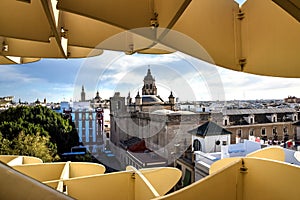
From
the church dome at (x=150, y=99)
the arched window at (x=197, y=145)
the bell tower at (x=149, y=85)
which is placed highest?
the bell tower at (x=149, y=85)

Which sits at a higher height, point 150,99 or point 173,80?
point 173,80

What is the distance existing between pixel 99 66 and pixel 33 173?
58.7 inches

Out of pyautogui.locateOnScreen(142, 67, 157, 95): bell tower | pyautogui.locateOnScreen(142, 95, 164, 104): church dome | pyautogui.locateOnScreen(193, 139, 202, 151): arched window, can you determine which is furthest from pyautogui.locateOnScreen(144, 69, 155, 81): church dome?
pyautogui.locateOnScreen(193, 139, 202, 151): arched window

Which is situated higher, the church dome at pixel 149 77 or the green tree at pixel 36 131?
the church dome at pixel 149 77

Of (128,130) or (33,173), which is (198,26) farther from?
(128,130)

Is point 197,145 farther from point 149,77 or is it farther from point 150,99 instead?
point 149,77

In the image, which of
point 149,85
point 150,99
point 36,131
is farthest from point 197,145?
point 36,131

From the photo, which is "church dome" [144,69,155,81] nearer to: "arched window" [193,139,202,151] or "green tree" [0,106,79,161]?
"arched window" [193,139,202,151]

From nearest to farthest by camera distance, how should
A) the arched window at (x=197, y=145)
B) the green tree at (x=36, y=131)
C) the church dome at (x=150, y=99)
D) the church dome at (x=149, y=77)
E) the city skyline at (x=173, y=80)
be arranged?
1. the city skyline at (x=173, y=80)
2. the church dome at (x=149, y=77)
3. the church dome at (x=150, y=99)
4. the arched window at (x=197, y=145)
5. the green tree at (x=36, y=131)

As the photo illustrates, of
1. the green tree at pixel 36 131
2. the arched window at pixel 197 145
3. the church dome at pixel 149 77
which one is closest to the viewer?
the church dome at pixel 149 77

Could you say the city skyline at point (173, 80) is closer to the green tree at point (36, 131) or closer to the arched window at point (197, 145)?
the arched window at point (197, 145)

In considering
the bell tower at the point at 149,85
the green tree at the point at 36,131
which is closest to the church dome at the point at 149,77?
the bell tower at the point at 149,85

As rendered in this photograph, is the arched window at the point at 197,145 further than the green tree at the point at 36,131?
No

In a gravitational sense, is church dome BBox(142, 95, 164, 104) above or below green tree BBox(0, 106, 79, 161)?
above
